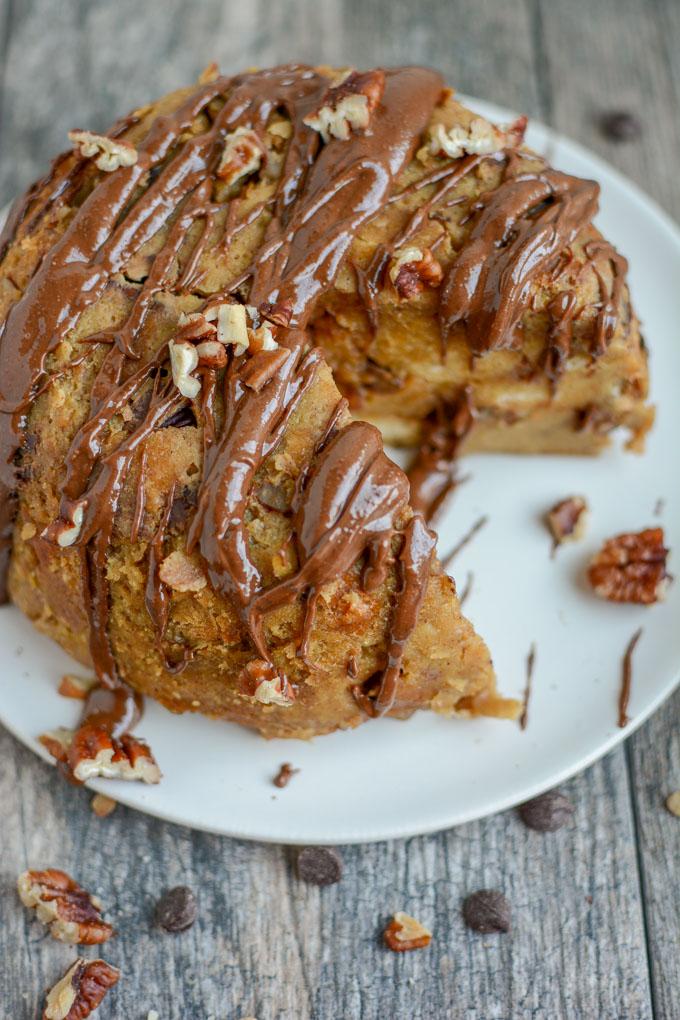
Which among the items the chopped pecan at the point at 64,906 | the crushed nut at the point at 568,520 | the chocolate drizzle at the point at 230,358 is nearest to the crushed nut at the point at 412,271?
the chocolate drizzle at the point at 230,358

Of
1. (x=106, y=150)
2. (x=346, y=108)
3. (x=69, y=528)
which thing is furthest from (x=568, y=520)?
(x=106, y=150)

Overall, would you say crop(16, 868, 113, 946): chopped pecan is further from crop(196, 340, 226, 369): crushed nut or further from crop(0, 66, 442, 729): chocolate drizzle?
crop(196, 340, 226, 369): crushed nut

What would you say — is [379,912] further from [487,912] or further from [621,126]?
[621,126]

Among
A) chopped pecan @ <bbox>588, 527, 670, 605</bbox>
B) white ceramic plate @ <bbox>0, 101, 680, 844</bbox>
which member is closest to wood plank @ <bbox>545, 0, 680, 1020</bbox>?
white ceramic plate @ <bbox>0, 101, 680, 844</bbox>

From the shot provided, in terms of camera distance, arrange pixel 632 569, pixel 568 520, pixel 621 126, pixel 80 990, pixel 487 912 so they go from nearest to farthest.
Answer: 1. pixel 80 990
2. pixel 487 912
3. pixel 632 569
4. pixel 568 520
5. pixel 621 126

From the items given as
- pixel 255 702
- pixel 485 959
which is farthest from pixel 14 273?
pixel 485 959

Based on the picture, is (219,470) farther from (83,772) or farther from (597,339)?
(597,339)
